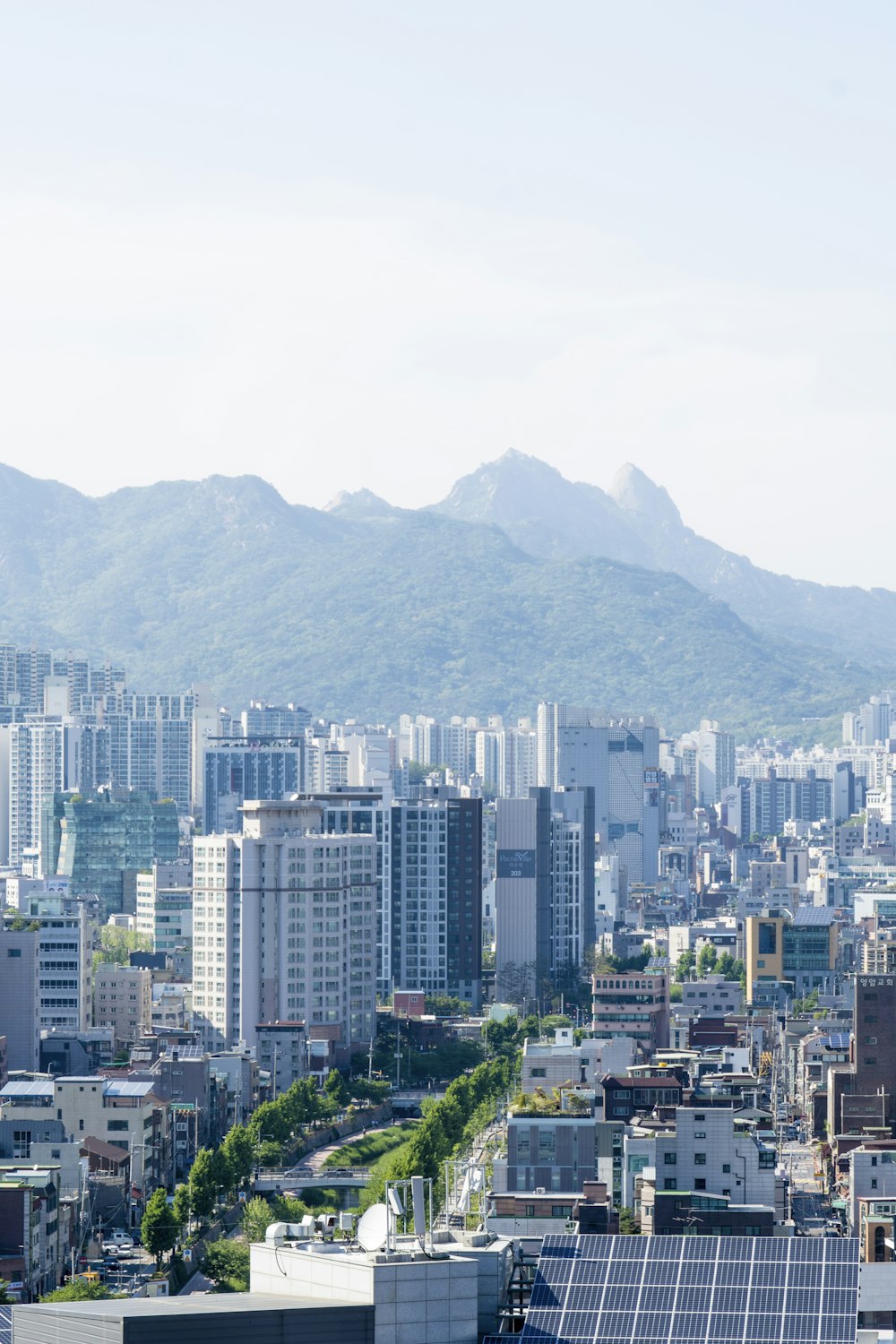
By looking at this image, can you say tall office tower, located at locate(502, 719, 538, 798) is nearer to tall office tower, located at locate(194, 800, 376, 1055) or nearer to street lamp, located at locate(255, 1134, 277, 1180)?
tall office tower, located at locate(194, 800, 376, 1055)

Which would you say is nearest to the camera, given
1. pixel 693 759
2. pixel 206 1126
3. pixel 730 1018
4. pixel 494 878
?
pixel 206 1126

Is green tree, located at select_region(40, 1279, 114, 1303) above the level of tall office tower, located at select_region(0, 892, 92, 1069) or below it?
below

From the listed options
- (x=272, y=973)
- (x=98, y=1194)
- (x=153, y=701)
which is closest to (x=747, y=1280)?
(x=98, y=1194)

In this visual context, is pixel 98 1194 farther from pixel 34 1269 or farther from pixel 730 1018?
Result: pixel 730 1018

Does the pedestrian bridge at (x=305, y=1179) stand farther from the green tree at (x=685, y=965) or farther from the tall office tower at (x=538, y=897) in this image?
the green tree at (x=685, y=965)

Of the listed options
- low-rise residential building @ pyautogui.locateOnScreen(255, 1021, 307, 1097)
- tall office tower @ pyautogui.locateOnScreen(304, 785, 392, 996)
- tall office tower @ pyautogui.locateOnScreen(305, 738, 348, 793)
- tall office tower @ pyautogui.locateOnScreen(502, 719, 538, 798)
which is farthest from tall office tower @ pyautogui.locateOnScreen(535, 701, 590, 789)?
low-rise residential building @ pyautogui.locateOnScreen(255, 1021, 307, 1097)

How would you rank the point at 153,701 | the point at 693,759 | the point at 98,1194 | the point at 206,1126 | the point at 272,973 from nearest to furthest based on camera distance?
the point at 98,1194 < the point at 206,1126 < the point at 272,973 < the point at 153,701 < the point at 693,759
